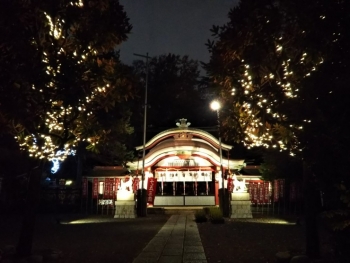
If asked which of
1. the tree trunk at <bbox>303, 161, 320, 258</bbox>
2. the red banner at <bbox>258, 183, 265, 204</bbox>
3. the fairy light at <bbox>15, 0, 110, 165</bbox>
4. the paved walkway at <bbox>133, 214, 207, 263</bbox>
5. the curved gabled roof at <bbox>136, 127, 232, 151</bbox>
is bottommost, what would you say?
the paved walkway at <bbox>133, 214, 207, 263</bbox>

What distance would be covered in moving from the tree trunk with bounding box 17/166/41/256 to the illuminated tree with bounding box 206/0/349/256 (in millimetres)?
4978

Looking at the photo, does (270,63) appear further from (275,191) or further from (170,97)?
→ (170,97)

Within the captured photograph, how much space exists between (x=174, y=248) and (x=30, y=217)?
12.4 ft

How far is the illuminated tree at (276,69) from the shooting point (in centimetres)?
712

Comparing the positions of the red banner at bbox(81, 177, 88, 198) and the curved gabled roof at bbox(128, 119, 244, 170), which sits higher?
the curved gabled roof at bbox(128, 119, 244, 170)

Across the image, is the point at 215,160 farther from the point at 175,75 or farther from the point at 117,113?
the point at 175,75

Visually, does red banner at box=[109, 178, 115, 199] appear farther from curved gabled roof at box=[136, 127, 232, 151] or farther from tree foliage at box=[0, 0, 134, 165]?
tree foliage at box=[0, 0, 134, 165]

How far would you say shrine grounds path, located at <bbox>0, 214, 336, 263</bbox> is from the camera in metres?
11.4

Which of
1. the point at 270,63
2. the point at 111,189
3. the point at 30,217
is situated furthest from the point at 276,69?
the point at 111,189

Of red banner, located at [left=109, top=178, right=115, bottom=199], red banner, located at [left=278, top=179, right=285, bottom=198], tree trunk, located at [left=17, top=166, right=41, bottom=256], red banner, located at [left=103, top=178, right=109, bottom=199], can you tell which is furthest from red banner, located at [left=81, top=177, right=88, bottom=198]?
tree trunk, located at [left=17, top=166, right=41, bottom=256]

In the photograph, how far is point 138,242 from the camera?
14.0 meters

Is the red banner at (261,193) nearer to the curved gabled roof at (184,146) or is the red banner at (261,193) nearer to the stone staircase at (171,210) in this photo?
the curved gabled roof at (184,146)

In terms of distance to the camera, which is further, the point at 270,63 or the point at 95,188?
the point at 95,188

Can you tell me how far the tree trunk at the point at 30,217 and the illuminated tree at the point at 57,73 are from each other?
24 millimetres
